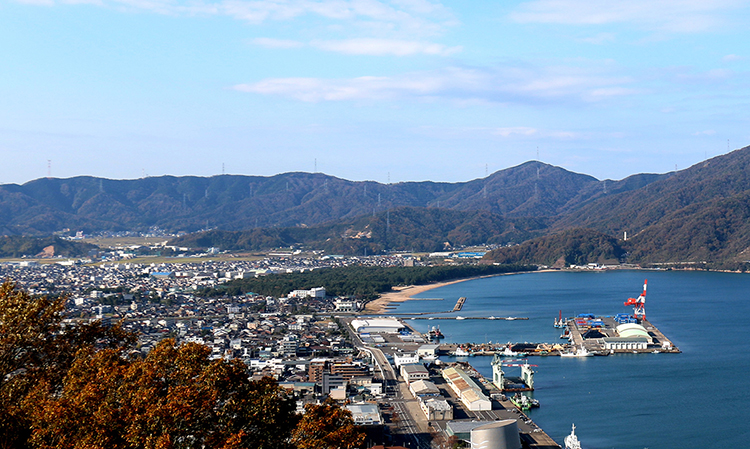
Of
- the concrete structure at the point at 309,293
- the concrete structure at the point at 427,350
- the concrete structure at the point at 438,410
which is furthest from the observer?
the concrete structure at the point at 309,293

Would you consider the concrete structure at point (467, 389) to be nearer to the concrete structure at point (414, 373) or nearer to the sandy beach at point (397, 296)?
the concrete structure at point (414, 373)

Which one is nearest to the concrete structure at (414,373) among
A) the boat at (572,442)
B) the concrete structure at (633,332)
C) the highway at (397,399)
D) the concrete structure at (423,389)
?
the highway at (397,399)

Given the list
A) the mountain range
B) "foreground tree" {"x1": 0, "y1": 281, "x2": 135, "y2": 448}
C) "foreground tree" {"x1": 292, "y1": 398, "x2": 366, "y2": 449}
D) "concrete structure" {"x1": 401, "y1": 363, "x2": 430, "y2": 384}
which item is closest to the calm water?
"concrete structure" {"x1": 401, "y1": 363, "x2": 430, "y2": 384}

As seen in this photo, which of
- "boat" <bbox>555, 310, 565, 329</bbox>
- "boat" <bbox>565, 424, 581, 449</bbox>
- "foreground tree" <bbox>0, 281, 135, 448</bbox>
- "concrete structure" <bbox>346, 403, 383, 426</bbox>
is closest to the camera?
"foreground tree" <bbox>0, 281, 135, 448</bbox>

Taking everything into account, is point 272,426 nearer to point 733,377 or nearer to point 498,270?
point 733,377

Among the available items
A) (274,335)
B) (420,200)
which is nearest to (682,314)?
(274,335)

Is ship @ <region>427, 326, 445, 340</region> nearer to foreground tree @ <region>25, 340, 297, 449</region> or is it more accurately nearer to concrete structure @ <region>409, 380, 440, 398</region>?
concrete structure @ <region>409, 380, 440, 398</region>

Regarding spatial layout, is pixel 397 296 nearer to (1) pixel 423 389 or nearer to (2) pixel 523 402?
(1) pixel 423 389
